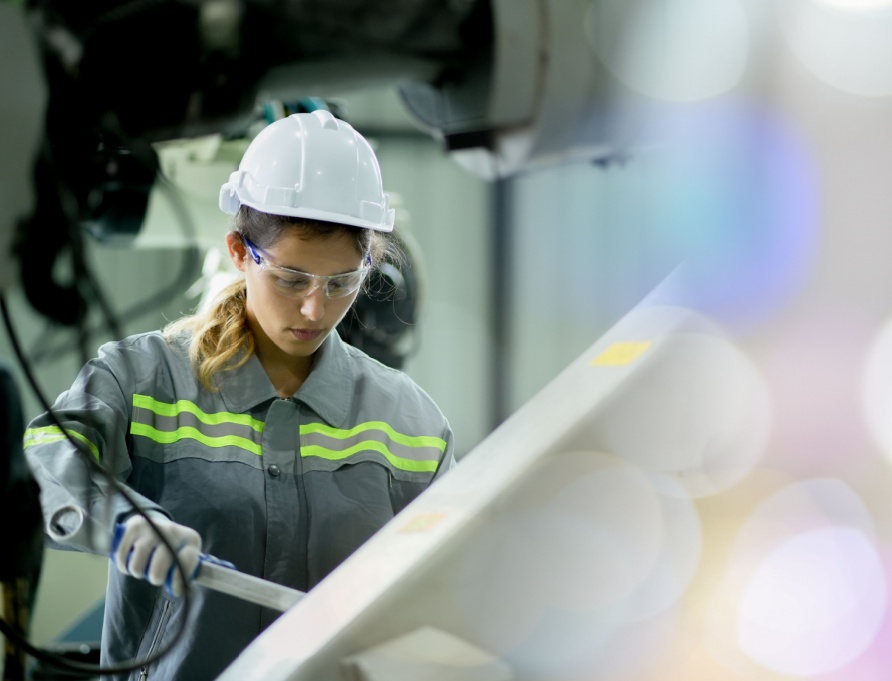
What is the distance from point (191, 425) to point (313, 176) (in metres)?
0.35

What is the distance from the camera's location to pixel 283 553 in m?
1.18

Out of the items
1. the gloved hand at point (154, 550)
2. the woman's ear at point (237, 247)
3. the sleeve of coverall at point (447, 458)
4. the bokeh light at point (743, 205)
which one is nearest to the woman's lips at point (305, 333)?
the woman's ear at point (237, 247)

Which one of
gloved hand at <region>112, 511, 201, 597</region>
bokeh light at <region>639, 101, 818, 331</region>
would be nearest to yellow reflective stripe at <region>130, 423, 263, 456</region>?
gloved hand at <region>112, 511, 201, 597</region>

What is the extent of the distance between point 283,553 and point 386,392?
0.98 feet

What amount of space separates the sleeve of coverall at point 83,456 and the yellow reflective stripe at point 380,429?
242mm

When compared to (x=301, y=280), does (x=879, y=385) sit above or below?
above

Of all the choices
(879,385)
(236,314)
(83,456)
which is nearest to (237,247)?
(236,314)

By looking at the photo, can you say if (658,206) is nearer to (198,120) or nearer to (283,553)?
(198,120)

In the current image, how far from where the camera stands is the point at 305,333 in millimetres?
1251

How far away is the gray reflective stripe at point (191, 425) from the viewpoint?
46.1 inches

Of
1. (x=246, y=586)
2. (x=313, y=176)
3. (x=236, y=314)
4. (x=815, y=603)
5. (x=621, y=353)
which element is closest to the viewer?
(x=815, y=603)

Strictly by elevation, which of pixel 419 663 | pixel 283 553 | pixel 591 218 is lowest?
pixel 591 218

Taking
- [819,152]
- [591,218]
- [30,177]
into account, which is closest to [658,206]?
[819,152]

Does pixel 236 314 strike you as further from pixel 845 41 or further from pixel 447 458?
pixel 845 41
